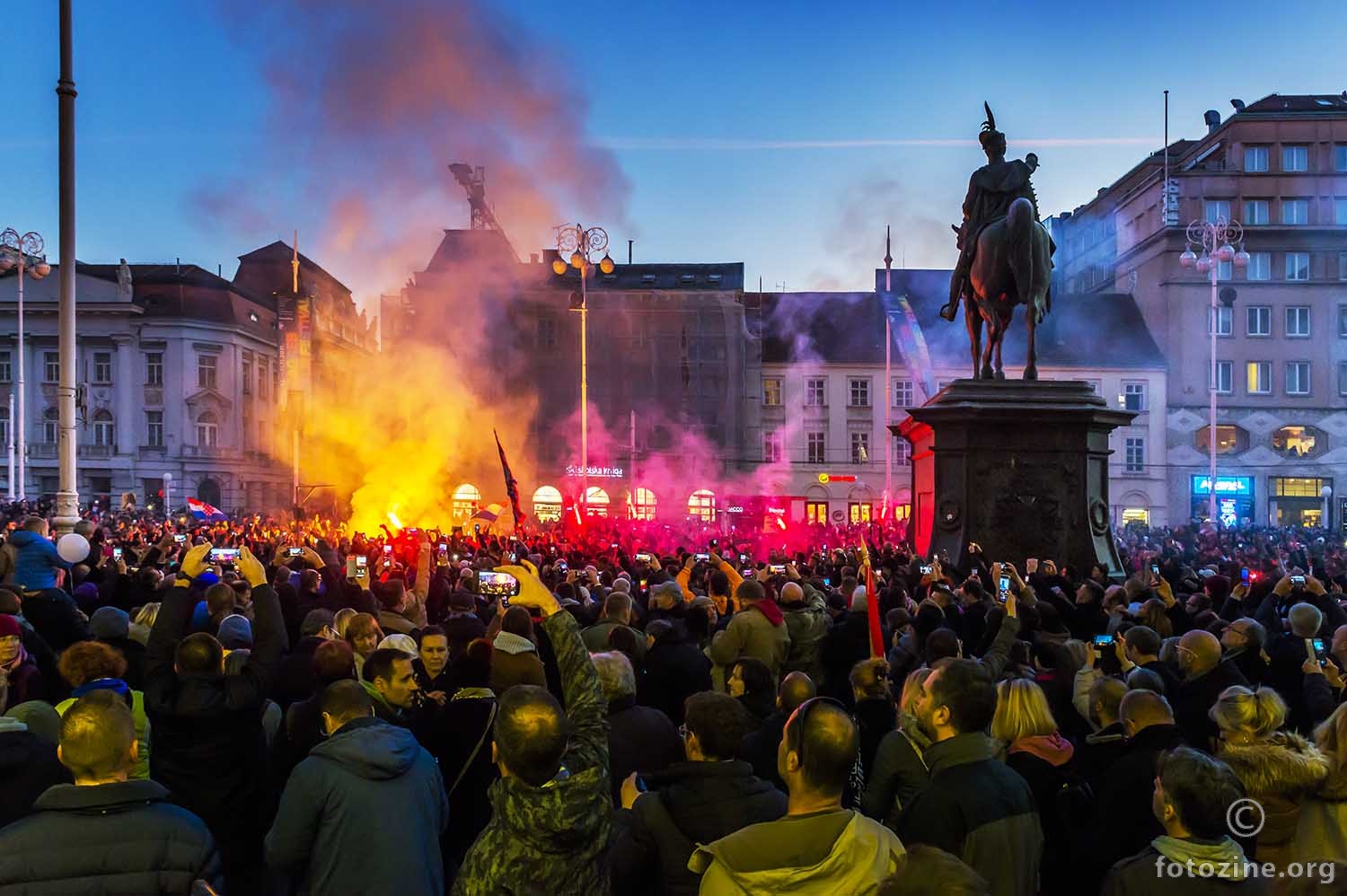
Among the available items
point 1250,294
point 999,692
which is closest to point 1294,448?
point 1250,294

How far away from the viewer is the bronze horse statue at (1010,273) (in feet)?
57.2

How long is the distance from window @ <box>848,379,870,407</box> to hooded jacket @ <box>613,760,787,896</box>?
205ft

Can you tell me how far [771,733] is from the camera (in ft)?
18.6

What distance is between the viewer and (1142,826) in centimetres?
484

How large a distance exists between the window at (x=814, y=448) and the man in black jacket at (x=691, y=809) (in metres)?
62.4

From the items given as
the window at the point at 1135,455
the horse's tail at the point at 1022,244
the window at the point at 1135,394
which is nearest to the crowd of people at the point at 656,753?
the horse's tail at the point at 1022,244

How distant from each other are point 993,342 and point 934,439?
6.49 feet

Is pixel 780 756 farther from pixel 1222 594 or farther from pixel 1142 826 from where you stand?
pixel 1222 594

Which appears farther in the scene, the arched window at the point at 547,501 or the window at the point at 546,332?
the window at the point at 546,332

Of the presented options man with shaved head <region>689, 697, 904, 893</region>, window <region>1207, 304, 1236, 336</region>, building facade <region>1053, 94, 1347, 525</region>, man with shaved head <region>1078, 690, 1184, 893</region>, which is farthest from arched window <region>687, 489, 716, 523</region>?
man with shaved head <region>689, 697, 904, 893</region>

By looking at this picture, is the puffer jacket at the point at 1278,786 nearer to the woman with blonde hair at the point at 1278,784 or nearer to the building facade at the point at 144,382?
the woman with blonde hair at the point at 1278,784

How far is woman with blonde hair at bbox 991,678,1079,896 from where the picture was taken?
5082mm

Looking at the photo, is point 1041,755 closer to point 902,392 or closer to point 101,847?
point 101,847

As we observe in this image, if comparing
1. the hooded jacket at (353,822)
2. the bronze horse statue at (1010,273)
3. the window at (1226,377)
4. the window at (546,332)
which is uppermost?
the window at (546,332)
